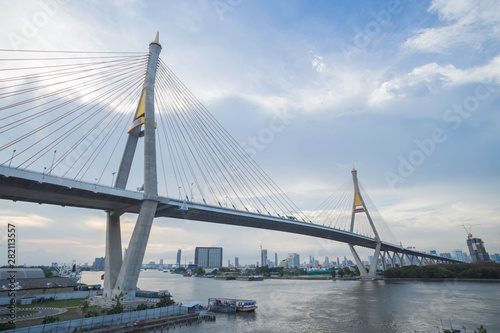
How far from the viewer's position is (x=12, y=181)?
68.3 ft

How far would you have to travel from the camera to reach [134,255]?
25.0 meters

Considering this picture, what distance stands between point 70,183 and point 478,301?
43.5 metres

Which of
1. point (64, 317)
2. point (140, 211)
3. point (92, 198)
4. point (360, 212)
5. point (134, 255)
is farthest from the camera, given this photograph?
point (360, 212)

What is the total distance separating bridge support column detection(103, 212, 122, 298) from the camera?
2706 cm

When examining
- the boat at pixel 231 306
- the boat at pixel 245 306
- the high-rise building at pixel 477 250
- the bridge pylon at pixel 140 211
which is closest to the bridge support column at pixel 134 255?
the bridge pylon at pixel 140 211

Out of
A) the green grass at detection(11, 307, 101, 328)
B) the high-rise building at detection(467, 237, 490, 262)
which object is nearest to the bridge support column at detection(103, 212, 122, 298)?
the green grass at detection(11, 307, 101, 328)

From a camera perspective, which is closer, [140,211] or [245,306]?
[140,211]

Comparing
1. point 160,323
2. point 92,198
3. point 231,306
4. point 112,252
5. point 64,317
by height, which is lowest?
point 231,306

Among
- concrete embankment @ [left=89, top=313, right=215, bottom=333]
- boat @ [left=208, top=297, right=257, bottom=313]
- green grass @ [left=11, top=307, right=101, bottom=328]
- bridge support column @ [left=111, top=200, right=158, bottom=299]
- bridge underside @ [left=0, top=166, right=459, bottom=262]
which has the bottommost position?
boat @ [left=208, top=297, right=257, bottom=313]

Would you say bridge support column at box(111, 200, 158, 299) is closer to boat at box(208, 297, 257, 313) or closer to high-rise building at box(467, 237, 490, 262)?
boat at box(208, 297, 257, 313)

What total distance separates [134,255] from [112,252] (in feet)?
16.3

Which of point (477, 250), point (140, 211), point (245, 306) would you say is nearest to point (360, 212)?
point (245, 306)

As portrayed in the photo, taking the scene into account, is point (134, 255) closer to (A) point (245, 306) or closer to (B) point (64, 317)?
(B) point (64, 317)

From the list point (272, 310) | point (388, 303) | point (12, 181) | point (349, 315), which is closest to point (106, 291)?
point (12, 181)
